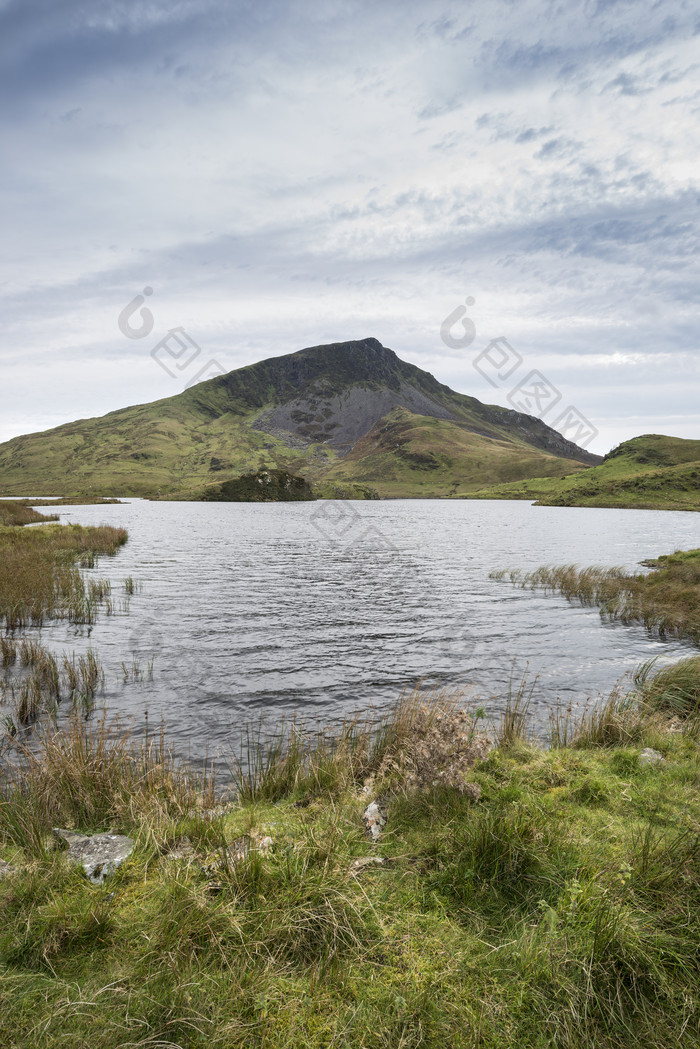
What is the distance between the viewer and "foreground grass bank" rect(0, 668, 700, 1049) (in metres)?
3.97

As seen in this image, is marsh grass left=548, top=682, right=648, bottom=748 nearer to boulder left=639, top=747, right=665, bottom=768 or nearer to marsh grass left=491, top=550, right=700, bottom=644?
boulder left=639, top=747, right=665, bottom=768

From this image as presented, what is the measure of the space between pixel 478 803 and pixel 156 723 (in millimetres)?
8821

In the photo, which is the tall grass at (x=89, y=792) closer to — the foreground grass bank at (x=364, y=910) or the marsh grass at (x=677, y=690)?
the foreground grass bank at (x=364, y=910)

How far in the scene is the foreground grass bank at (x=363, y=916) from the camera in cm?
397

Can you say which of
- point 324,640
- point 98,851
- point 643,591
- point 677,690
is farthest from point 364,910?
point 643,591

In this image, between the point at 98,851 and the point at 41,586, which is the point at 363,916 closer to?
the point at 98,851

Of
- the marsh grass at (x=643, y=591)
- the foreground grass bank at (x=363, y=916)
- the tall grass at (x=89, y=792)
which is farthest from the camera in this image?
the marsh grass at (x=643, y=591)

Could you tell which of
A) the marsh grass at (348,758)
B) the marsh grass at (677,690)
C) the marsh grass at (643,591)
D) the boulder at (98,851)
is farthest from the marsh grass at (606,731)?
the marsh grass at (643,591)

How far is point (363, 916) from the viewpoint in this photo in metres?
5.16

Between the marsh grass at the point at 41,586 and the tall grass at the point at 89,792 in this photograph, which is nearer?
the tall grass at the point at 89,792

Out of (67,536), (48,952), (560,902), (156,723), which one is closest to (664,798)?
(560,902)

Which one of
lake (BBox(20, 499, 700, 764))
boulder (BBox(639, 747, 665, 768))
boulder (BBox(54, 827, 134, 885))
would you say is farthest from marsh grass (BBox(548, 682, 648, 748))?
boulder (BBox(54, 827, 134, 885))

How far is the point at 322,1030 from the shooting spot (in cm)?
396

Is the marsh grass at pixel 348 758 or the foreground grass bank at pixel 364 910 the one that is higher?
the foreground grass bank at pixel 364 910
